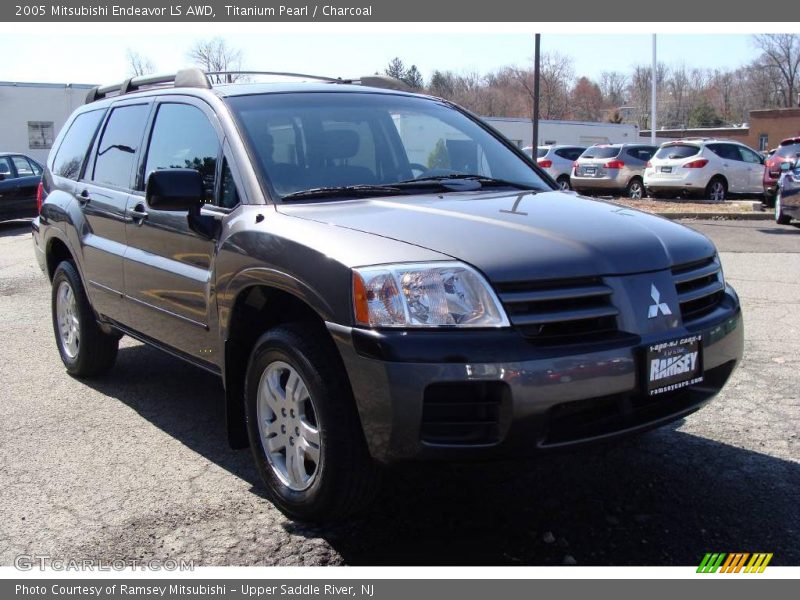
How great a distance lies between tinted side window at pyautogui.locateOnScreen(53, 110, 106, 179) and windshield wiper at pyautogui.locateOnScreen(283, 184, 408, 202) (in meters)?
2.50

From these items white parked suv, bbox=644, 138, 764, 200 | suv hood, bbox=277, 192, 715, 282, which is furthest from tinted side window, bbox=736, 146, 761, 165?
suv hood, bbox=277, 192, 715, 282

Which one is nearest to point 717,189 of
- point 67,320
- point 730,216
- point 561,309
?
point 730,216

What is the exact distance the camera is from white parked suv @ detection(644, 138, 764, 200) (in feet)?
67.5

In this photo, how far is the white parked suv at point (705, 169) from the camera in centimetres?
2056

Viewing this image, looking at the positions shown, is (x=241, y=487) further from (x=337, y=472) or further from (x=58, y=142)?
(x=58, y=142)

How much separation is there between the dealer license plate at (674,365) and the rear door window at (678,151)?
18.7 meters

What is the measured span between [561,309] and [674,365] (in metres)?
0.54

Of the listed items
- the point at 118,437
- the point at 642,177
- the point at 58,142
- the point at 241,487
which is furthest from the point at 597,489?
the point at 642,177

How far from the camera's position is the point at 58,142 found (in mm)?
6383

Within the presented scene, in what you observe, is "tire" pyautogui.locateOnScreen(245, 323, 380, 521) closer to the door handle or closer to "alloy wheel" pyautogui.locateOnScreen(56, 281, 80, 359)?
the door handle

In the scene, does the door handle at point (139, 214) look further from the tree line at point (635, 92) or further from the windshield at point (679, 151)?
the tree line at point (635, 92)

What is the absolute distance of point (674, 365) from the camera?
127 inches

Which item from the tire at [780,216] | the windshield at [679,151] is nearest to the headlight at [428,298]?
the tire at [780,216]

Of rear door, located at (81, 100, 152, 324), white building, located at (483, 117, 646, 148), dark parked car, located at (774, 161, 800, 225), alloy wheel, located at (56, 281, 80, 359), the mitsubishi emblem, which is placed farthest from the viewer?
white building, located at (483, 117, 646, 148)
